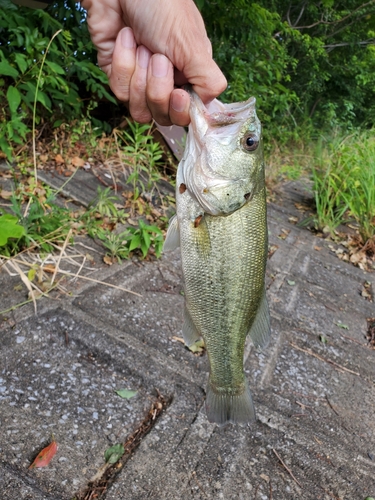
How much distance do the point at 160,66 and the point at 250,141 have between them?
47 cm

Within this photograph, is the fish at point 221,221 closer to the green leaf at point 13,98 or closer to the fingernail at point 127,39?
the fingernail at point 127,39

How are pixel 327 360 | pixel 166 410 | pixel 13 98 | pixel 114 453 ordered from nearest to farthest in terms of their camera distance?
pixel 114 453 < pixel 166 410 < pixel 327 360 < pixel 13 98

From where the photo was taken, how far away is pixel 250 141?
1.54m

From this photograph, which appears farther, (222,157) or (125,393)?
(125,393)

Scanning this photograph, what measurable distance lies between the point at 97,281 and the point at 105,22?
146cm

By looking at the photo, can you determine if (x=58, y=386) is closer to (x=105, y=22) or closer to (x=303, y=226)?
(x=105, y=22)

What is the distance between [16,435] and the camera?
60.0 inches

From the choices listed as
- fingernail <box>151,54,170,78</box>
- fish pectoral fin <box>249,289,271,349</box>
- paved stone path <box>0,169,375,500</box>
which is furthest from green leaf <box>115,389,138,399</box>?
fingernail <box>151,54,170,78</box>

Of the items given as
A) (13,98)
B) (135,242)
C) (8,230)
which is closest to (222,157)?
(8,230)

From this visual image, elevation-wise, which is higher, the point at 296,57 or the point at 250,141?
the point at 250,141

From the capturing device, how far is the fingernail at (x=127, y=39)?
1669 mm

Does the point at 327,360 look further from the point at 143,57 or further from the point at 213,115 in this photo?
the point at 143,57

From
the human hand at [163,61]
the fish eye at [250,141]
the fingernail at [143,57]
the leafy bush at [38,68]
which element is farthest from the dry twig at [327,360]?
the leafy bush at [38,68]

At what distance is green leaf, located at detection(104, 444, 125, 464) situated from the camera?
5.12ft
